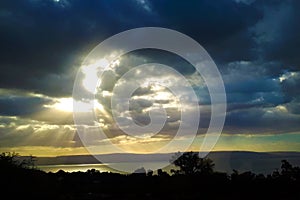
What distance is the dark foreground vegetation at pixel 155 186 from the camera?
1194 inches

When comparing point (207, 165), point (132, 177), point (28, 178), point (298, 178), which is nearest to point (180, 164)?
point (207, 165)

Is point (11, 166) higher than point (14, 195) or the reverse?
higher

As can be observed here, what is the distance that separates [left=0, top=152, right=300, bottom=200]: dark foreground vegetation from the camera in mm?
30328

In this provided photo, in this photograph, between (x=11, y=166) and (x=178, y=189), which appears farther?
(x=178, y=189)

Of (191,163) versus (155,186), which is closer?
(155,186)

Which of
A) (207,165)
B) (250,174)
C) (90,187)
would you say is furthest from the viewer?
(207,165)

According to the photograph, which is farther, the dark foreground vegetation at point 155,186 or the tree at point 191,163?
the tree at point 191,163

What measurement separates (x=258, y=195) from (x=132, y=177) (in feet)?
65.8

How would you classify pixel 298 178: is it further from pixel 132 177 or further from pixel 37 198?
pixel 37 198

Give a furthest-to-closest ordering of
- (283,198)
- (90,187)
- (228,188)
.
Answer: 1. (90,187)
2. (228,188)
3. (283,198)

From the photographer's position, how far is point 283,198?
34750mm

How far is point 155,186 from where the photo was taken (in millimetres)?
44969

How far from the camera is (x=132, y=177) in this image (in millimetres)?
54250

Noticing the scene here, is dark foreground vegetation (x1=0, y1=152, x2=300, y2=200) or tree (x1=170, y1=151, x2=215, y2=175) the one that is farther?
tree (x1=170, y1=151, x2=215, y2=175)
